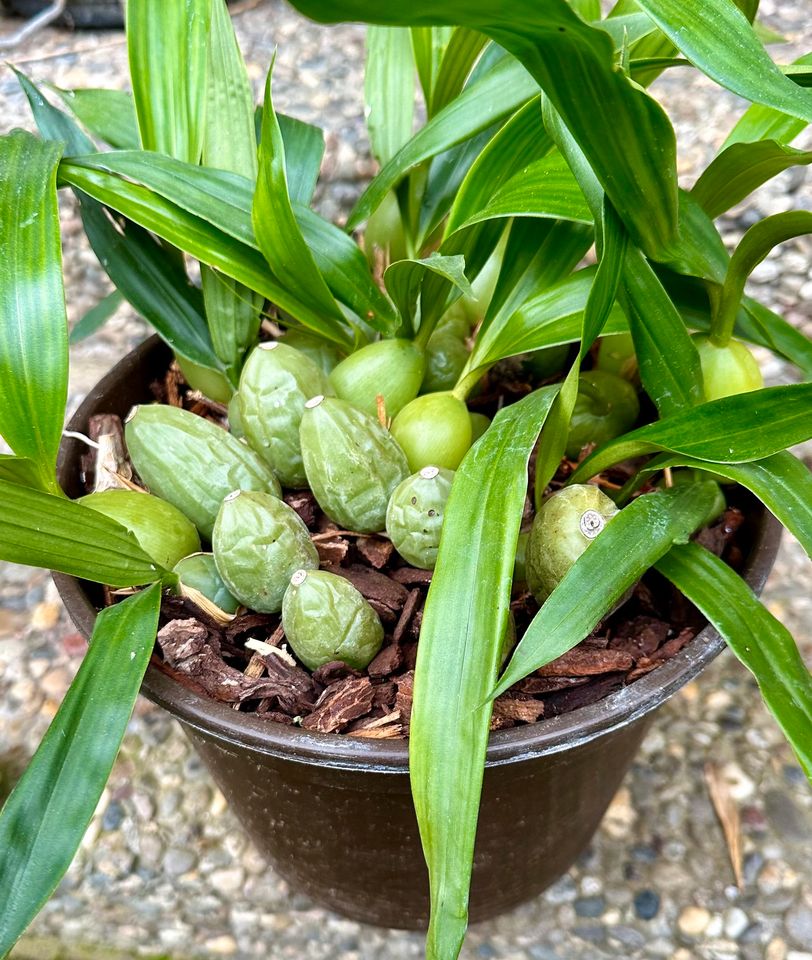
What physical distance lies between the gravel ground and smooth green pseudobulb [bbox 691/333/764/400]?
58 centimetres

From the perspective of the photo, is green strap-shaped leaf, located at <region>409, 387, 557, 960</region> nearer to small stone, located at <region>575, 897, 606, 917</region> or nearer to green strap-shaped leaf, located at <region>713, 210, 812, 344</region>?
green strap-shaped leaf, located at <region>713, 210, 812, 344</region>

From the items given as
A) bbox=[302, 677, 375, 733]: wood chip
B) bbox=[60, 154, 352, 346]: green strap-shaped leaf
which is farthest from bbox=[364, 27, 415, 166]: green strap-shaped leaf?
bbox=[302, 677, 375, 733]: wood chip

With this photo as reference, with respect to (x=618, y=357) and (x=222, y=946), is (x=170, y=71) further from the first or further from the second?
(x=222, y=946)

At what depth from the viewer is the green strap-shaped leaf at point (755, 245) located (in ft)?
2.15

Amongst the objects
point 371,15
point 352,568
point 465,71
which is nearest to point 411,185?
point 465,71

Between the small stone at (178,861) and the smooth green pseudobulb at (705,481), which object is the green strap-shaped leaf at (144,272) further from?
the small stone at (178,861)

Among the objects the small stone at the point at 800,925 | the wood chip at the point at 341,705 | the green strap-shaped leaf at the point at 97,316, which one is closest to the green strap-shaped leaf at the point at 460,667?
the wood chip at the point at 341,705

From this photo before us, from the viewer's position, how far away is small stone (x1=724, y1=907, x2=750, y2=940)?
3.28 feet

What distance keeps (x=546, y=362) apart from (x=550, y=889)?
601 mm

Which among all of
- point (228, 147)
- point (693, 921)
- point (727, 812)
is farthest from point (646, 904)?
point (228, 147)

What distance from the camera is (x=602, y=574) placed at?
59 cm

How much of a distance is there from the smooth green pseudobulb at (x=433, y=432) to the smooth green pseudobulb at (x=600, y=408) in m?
0.12

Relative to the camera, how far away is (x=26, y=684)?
1.26 meters

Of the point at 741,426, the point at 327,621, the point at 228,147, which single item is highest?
the point at 228,147
